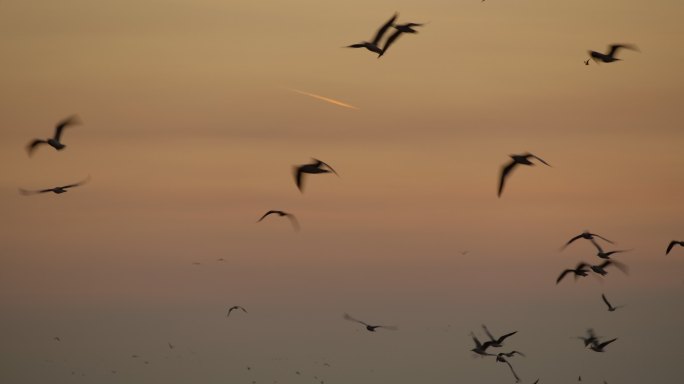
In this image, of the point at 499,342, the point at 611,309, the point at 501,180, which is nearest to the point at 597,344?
the point at 611,309

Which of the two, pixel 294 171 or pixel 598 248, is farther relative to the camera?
pixel 598 248

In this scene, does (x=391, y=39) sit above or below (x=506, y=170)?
above

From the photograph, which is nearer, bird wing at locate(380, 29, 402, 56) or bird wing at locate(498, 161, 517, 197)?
bird wing at locate(498, 161, 517, 197)

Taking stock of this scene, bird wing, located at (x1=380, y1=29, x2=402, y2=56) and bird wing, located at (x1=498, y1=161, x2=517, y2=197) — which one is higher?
bird wing, located at (x1=380, y1=29, x2=402, y2=56)

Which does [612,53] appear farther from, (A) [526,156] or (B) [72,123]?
(B) [72,123]

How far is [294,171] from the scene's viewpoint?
93.6 metres

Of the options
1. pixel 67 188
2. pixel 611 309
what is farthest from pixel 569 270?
pixel 67 188

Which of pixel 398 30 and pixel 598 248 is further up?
pixel 398 30

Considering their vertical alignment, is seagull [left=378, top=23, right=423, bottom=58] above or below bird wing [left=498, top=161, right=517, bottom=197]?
above

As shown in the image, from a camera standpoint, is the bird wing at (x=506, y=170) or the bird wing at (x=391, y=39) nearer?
the bird wing at (x=506, y=170)

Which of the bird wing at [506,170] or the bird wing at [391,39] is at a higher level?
the bird wing at [391,39]

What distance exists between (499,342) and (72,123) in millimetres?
21388

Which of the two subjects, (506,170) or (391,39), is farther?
(391,39)

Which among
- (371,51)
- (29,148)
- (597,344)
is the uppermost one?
(371,51)
